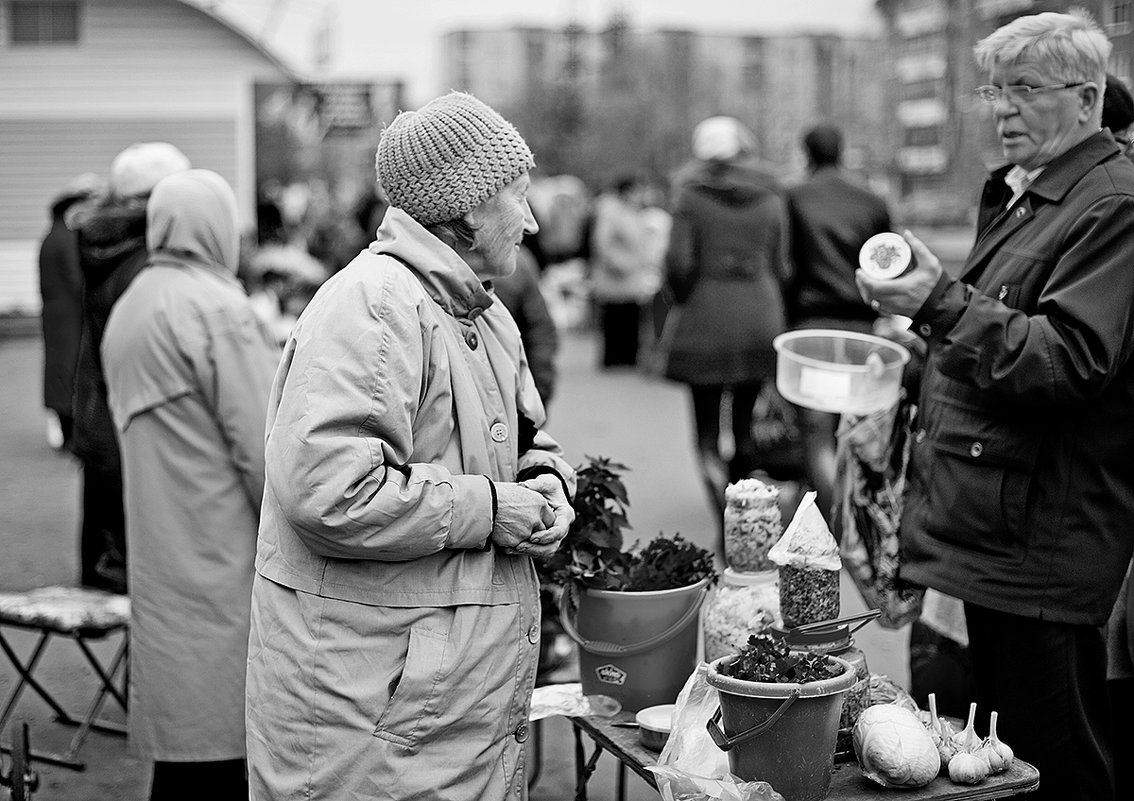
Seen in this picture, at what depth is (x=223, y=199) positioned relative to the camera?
422 cm

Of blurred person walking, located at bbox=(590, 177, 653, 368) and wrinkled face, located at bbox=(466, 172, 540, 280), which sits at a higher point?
wrinkled face, located at bbox=(466, 172, 540, 280)

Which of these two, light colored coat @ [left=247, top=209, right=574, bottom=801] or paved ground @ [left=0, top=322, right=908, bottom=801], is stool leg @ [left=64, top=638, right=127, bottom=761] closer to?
paved ground @ [left=0, top=322, right=908, bottom=801]

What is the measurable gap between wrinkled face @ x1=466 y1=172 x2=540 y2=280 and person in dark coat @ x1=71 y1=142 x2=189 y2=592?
2.51 m

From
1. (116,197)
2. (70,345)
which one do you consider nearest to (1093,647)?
(116,197)

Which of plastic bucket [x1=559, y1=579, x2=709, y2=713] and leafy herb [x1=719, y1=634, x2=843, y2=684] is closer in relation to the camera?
leafy herb [x1=719, y1=634, x2=843, y2=684]

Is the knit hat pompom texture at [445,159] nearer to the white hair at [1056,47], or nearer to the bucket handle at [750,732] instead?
the bucket handle at [750,732]

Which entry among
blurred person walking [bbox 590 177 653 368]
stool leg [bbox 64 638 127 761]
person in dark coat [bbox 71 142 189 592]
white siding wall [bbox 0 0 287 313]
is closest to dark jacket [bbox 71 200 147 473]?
person in dark coat [bbox 71 142 189 592]

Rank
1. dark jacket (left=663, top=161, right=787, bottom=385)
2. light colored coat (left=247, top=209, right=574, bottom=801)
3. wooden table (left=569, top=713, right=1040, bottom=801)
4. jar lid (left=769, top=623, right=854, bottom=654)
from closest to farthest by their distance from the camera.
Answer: light colored coat (left=247, top=209, right=574, bottom=801) < wooden table (left=569, top=713, right=1040, bottom=801) < jar lid (left=769, top=623, right=854, bottom=654) < dark jacket (left=663, top=161, right=787, bottom=385)

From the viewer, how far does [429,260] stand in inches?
105

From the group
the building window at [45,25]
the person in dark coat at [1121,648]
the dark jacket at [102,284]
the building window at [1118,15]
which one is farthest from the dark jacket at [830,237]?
the building window at [1118,15]

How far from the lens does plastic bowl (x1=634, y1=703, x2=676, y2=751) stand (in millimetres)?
2951

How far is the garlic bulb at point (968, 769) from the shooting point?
2.75m

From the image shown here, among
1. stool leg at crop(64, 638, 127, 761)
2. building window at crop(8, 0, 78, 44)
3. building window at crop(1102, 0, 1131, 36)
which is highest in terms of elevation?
building window at crop(1102, 0, 1131, 36)

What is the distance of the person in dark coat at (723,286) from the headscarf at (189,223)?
3.82 meters
